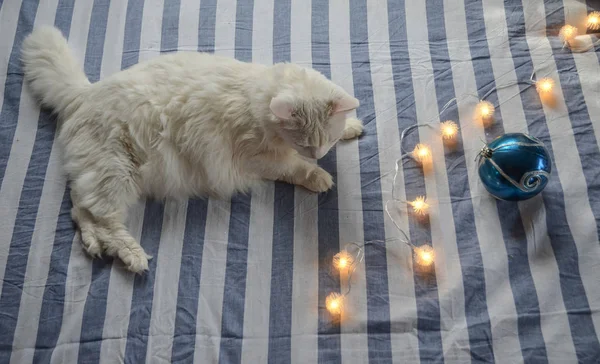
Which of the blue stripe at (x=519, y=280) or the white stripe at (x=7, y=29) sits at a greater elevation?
the white stripe at (x=7, y=29)

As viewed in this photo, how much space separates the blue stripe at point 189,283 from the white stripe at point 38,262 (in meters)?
0.41

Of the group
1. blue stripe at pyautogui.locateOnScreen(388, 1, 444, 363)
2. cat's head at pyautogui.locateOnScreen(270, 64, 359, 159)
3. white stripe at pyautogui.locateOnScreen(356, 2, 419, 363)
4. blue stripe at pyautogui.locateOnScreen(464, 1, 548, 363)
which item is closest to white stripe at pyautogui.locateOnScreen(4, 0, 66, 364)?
cat's head at pyautogui.locateOnScreen(270, 64, 359, 159)

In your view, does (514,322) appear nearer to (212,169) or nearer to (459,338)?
(459,338)

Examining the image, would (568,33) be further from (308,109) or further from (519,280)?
(308,109)

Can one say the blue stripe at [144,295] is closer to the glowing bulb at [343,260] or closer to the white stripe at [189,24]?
the glowing bulb at [343,260]

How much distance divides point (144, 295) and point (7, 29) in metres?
1.25

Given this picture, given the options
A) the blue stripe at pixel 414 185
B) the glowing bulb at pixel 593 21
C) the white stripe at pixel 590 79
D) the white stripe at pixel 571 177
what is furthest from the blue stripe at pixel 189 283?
the glowing bulb at pixel 593 21

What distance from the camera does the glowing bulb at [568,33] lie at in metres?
1.74

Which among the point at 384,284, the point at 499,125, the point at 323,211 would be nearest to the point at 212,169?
the point at 323,211

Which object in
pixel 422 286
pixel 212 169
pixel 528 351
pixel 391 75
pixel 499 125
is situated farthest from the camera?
pixel 391 75

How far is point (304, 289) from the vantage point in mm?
1422

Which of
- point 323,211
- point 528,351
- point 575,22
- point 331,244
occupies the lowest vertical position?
point 528,351

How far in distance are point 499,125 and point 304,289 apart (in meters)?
0.88

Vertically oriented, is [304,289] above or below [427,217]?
below
